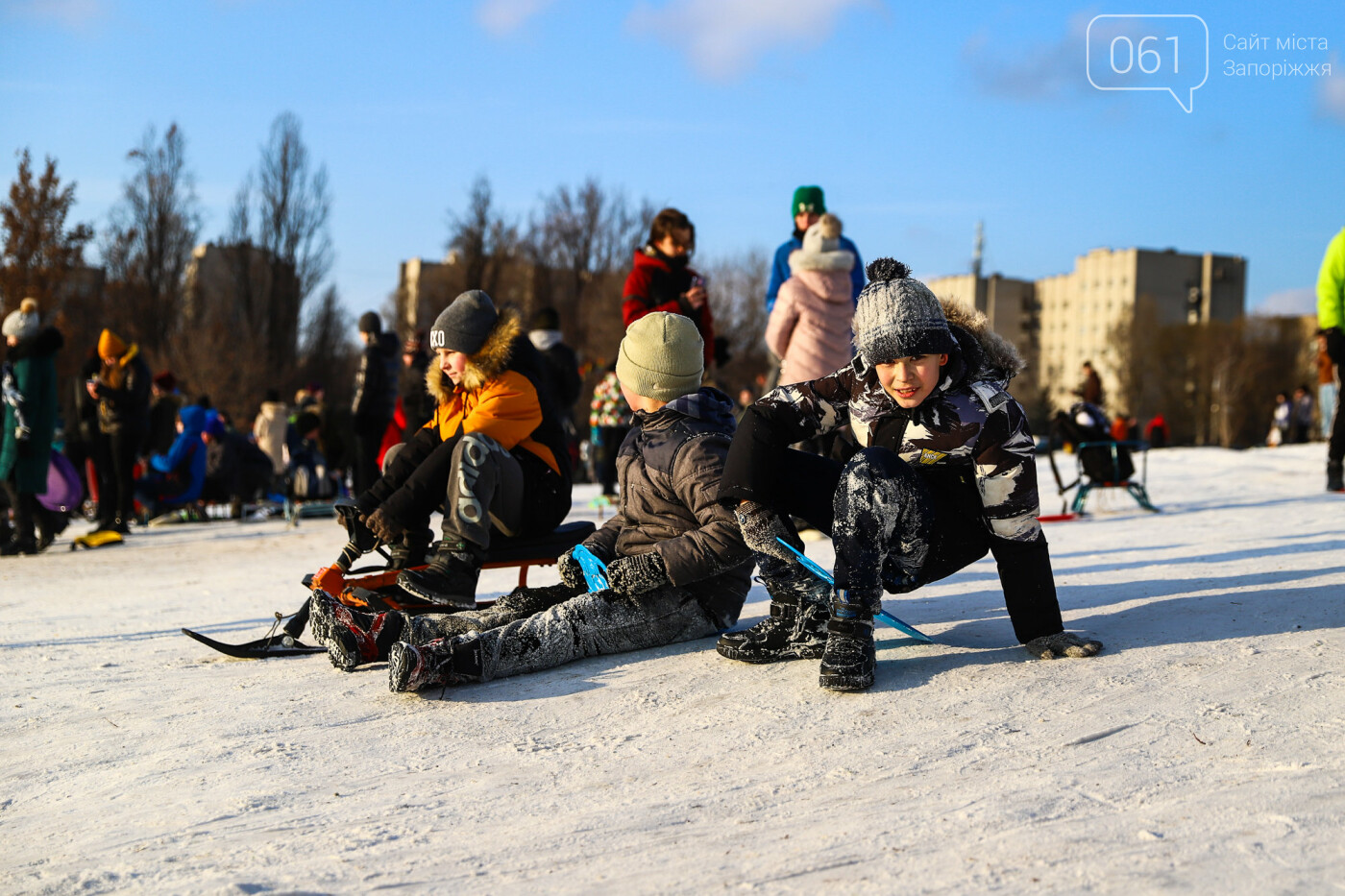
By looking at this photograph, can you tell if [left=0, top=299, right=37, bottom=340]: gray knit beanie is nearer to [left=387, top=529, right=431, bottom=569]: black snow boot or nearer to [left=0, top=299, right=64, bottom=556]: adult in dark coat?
[left=0, top=299, right=64, bottom=556]: adult in dark coat

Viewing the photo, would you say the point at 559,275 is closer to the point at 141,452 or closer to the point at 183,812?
the point at 141,452

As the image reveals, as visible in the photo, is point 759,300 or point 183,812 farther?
point 759,300

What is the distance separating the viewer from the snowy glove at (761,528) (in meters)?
3.27

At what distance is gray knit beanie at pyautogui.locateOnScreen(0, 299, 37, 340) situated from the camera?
892cm

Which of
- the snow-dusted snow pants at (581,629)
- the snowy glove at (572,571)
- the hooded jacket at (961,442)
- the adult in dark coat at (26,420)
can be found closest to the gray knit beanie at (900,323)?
the hooded jacket at (961,442)

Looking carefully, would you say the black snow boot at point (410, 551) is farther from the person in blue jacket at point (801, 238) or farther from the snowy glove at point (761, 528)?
the person in blue jacket at point (801, 238)

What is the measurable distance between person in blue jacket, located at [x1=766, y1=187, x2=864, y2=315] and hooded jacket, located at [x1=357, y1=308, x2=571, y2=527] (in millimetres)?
2742

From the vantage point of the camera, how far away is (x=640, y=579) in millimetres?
3477

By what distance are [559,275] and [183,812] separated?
4199cm

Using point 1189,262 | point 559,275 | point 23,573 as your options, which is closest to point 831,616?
point 23,573

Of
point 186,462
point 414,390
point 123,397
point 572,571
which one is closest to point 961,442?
point 572,571

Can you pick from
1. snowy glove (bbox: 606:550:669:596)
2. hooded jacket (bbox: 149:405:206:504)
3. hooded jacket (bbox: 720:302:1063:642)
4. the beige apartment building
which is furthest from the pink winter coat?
the beige apartment building

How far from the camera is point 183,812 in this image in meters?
2.53

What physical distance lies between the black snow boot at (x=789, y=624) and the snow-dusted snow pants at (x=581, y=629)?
26 cm
